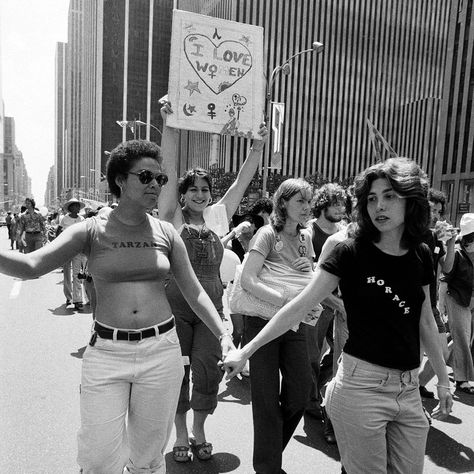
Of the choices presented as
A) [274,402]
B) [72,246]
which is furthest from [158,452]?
[72,246]

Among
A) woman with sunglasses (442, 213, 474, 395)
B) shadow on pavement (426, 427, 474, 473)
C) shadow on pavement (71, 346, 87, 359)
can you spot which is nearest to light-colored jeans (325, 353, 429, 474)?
shadow on pavement (426, 427, 474, 473)

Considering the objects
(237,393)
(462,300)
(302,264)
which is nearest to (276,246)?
(302,264)

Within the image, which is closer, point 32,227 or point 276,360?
point 276,360

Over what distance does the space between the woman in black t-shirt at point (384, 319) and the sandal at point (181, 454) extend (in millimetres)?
1544

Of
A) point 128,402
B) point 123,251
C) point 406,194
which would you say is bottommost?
point 128,402

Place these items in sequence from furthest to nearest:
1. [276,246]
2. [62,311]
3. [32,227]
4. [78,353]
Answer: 1. [32,227]
2. [62,311]
3. [78,353]
4. [276,246]

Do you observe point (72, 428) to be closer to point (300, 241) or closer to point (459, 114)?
point (300, 241)

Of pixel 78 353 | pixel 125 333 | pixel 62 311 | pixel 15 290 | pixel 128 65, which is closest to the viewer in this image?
pixel 125 333

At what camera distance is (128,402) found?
237 centimetres

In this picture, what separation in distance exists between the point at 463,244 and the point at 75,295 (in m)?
6.75

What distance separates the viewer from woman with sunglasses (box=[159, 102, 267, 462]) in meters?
3.38

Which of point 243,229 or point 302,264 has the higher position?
point 302,264

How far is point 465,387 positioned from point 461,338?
1.80 feet

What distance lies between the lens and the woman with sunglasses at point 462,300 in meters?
4.98
